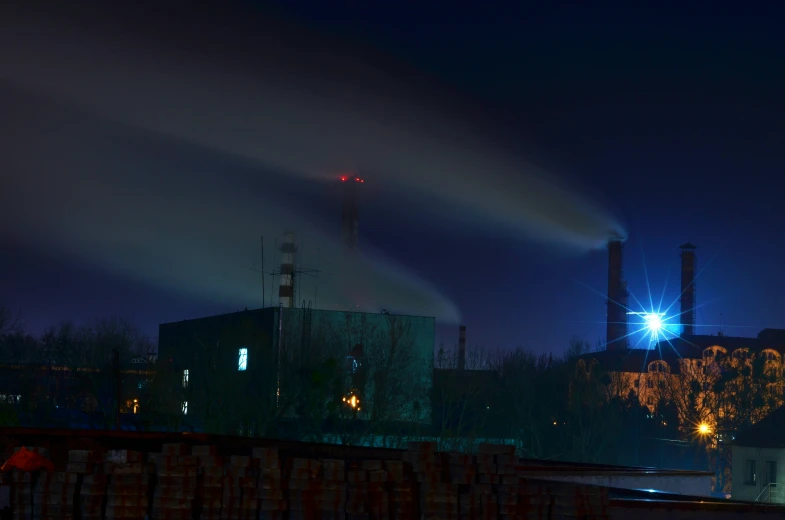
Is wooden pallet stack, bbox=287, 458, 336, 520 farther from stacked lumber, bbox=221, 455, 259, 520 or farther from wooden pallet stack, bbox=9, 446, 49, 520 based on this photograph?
wooden pallet stack, bbox=9, 446, 49, 520

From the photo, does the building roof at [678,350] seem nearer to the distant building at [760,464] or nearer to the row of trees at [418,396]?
the row of trees at [418,396]

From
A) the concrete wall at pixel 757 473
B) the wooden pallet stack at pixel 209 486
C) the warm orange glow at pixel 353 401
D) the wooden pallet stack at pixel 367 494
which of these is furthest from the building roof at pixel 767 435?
the wooden pallet stack at pixel 209 486

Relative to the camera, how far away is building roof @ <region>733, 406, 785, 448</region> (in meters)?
47.1

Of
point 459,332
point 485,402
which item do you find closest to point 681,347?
point 459,332

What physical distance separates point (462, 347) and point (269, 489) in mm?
61666

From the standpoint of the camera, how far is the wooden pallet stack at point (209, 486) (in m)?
11.2

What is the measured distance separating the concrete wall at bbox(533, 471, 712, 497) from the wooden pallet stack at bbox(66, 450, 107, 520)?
9812 mm

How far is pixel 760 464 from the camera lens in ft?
154

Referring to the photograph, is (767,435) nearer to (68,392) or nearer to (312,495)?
(68,392)

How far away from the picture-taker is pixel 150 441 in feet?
58.0

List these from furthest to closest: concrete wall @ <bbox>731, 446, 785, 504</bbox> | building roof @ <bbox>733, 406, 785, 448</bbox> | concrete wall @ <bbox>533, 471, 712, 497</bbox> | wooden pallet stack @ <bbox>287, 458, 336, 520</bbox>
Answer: building roof @ <bbox>733, 406, 785, 448</bbox> → concrete wall @ <bbox>731, 446, 785, 504</bbox> → concrete wall @ <bbox>533, 471, 712, 497</bbox> → wooden pallet stack @ <bbox>287, 458, 336, 520</bbox>

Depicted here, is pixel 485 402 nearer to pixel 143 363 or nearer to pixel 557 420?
pixel 557 420

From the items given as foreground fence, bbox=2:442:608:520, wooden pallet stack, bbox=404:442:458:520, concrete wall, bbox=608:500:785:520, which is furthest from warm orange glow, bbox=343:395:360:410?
foreground fence, bbox=2:442:608:520

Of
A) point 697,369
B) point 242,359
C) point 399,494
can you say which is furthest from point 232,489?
point 697,369
